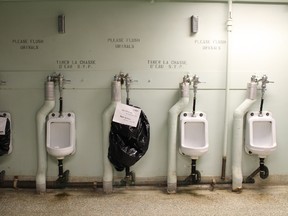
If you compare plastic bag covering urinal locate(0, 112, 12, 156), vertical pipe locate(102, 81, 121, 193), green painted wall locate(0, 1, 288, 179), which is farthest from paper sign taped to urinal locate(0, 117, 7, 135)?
vertical pipe locate(102, 81, 121, 193)

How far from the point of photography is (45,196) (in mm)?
2436

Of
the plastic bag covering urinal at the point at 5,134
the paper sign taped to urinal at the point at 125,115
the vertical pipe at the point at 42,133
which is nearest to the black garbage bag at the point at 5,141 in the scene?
the plastic bag covering urinal at the point at 5,134

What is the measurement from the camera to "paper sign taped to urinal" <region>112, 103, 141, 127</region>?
7.84 feet

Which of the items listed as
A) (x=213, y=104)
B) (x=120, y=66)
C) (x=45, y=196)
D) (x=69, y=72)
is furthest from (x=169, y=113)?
(x=45, y=196)

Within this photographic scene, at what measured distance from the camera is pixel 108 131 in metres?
2.45

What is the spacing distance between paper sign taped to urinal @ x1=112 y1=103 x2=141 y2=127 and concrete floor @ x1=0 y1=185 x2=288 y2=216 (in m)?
0.67

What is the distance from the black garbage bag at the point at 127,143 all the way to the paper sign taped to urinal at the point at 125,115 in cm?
3

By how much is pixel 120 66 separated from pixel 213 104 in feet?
3.14

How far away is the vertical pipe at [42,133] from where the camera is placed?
8.00ft

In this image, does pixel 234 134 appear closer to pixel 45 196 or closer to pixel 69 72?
pixel 69 72

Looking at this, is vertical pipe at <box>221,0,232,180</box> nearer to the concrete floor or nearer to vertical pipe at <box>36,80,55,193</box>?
the concrete floor

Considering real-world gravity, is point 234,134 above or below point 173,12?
below

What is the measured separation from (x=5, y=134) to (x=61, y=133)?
0.50 metres

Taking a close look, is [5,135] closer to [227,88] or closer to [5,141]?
[5,141]
